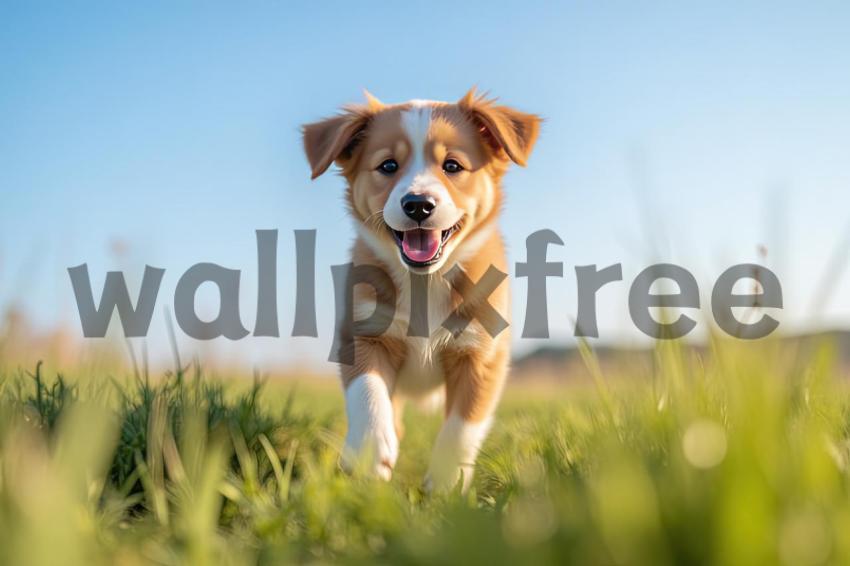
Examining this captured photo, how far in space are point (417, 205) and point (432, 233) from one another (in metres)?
0.25

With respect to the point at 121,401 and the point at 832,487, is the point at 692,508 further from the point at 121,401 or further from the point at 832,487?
the point at 121,401

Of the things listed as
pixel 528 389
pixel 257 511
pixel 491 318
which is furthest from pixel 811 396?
pixel 528 389

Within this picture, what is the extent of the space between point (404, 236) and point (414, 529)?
2053 mm

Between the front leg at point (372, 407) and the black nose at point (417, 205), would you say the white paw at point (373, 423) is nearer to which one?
the front leg at point (372, 407)

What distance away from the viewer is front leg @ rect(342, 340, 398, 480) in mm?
2943

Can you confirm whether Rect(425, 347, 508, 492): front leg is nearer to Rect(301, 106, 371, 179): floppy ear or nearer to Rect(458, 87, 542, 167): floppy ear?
Rect(458, 87, 542, 167): floppy ear

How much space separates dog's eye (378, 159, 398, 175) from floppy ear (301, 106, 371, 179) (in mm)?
235

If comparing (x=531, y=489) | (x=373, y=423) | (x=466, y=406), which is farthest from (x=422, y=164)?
(x=531, y=489)

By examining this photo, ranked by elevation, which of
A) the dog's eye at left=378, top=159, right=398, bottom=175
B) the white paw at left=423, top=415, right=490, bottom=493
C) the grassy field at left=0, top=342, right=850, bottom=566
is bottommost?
the white paw at left=423, top=415, right=490, bottom=493

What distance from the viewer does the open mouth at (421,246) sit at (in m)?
3.44

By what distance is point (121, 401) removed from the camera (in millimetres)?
3059

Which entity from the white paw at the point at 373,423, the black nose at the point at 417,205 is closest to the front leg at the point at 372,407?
the white paw at the point at 373,423

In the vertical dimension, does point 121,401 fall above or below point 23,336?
below

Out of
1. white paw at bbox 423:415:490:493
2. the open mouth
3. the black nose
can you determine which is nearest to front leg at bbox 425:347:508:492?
white paw at bbox 423:415:490:493
